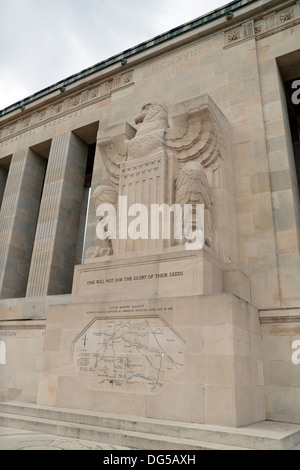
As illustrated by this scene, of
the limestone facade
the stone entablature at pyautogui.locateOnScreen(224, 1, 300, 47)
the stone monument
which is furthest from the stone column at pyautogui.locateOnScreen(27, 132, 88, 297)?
the stone entablature at pyautogui.locateOnScreen(224, 1, 300, 47)

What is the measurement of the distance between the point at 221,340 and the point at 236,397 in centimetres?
88

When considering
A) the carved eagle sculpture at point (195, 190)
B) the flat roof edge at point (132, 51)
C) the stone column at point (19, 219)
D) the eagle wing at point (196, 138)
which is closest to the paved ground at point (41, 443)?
the carved eagle sculpture at point (195, 190)

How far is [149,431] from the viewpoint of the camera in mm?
5414

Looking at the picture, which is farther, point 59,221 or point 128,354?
point 59,221

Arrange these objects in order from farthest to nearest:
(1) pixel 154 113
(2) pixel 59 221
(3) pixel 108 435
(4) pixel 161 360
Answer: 1. (2) pixel 59 221
2. (1) pixel 154 113
3. (4) pixel 161 360
4. (3) pixel 108 435

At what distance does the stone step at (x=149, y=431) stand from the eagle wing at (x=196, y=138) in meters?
5.92

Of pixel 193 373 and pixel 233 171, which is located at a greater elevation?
pixel 233 171

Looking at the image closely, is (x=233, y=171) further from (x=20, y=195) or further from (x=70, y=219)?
(x=20, y=195)

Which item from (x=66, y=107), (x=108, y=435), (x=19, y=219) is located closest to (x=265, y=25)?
(x=66, y=107)

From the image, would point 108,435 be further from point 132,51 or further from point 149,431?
point 132,51

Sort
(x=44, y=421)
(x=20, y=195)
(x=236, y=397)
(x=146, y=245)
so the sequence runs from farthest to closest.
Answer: (x=20, y=195) < (x=146, y=245) < (x=44, y=421) < (x=236, y=397)

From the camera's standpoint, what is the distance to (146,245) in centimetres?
816

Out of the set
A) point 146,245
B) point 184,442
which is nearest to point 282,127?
point 146,245

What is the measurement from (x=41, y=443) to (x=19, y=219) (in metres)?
11.7
